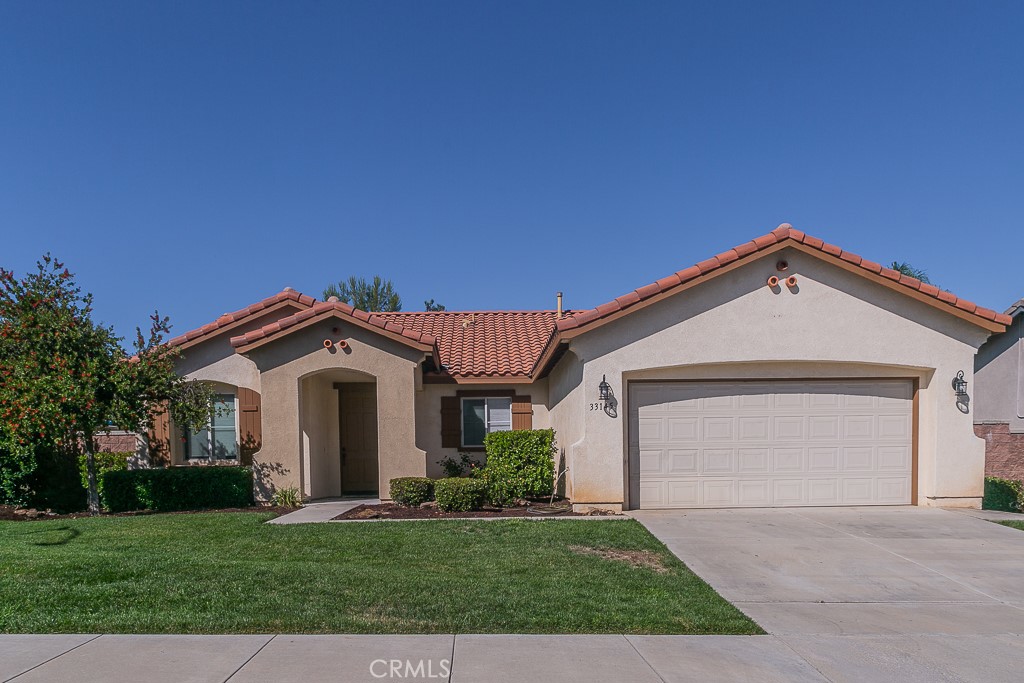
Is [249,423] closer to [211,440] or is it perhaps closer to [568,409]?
[211,440]

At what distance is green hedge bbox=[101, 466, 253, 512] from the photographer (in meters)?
12.2

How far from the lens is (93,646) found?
494 centimetres

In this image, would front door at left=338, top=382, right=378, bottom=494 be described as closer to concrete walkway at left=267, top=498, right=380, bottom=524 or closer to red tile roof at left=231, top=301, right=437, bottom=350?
concrete walkway at left=267, top=498, right=380, bottom=524

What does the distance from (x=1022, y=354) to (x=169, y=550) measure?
2112 centimetres

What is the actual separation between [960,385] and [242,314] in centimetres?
1436

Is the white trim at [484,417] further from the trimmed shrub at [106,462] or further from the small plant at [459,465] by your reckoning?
the trimmed shrub at [106,462]

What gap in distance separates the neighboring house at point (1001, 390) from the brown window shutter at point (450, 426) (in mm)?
12498

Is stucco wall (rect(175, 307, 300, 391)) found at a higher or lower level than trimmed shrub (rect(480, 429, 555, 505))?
higher

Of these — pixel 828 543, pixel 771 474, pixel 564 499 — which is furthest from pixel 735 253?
pixel 564 499

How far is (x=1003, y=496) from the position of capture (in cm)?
1336

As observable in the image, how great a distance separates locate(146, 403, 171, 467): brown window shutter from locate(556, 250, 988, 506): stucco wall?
9123 millimetres

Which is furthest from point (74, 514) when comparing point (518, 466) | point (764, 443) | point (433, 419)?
point (764, 443)

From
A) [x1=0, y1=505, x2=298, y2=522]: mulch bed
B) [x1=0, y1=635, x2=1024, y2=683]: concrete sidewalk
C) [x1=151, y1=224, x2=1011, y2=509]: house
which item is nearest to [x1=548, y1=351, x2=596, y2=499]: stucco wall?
[x1=151, y1=224, x2=1011, y2=509]: house

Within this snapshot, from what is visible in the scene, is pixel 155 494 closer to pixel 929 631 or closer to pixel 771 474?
pixel 771 474
